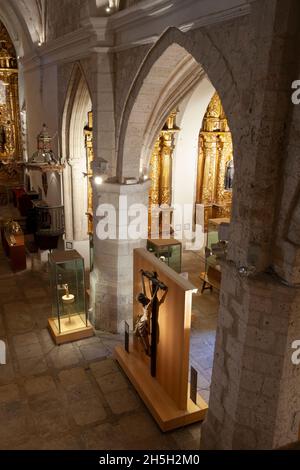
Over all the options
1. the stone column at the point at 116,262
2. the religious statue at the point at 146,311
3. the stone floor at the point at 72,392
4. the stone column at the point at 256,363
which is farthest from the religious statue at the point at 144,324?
the stone column at the point at 256,363

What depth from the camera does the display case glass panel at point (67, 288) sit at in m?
7.25

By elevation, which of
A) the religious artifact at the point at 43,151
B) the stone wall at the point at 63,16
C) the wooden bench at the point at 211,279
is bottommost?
the wooden bench at the point at 211,279

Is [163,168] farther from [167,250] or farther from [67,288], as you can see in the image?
[67,288]

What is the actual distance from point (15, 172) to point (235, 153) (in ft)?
51.1

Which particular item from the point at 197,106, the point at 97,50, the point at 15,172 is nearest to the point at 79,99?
the point at 97,50

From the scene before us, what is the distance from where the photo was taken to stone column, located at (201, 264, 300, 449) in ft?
12.2

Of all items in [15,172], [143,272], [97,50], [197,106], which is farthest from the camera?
[15,172]

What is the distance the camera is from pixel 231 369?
419 centimetres

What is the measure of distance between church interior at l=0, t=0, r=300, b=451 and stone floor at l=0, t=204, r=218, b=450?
0.03 meters

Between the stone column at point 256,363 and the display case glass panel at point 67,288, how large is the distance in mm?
3602

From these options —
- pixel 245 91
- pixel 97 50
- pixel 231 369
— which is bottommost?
pixel 231 369

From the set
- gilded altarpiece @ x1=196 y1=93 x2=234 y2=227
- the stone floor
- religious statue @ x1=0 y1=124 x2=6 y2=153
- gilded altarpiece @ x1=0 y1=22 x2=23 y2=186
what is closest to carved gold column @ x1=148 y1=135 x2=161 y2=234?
gilded altarpiece @ x1=196 y1=93 x2=234 y2=227
